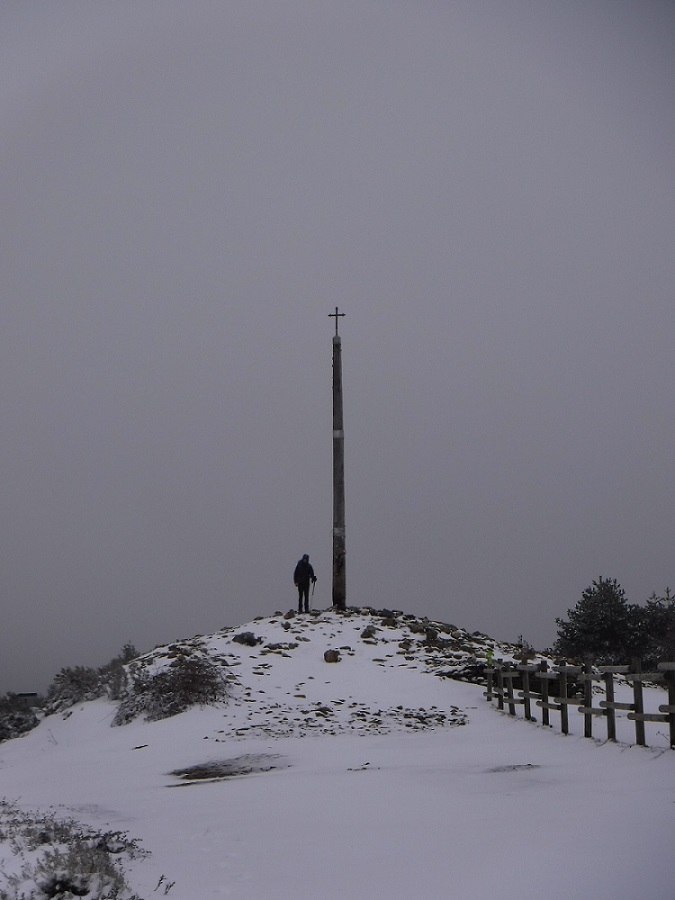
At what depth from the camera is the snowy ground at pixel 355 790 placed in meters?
7.20

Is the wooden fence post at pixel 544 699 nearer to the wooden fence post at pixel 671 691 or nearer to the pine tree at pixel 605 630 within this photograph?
the wooden fence post at pixel 671 691

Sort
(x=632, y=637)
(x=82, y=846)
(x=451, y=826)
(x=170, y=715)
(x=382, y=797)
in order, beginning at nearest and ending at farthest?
(x=82, y=846) < (x=451, y=826) < (x=382, y=797) < (x=170, y=715) < (x=632, y=637)

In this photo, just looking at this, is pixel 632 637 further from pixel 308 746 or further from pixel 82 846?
pixel 82 846

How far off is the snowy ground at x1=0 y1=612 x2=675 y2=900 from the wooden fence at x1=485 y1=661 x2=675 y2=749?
1.22ft

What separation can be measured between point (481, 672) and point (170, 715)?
26.1 ft

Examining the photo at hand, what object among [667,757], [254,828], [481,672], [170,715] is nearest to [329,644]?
[481,672]

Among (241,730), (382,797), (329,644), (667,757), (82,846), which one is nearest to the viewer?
(82,846)

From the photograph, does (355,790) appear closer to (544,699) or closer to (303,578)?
(544,699)

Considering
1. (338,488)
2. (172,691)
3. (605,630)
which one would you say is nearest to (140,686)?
(172,691)

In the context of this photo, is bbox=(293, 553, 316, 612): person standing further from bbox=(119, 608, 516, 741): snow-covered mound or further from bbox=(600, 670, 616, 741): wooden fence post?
bbox=(600, 670, 616, 741): wooden fence post

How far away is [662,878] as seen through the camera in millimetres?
6812

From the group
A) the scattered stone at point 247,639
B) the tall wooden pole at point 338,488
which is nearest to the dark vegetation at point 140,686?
the scattered stone at point 247,639

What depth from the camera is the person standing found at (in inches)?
1135

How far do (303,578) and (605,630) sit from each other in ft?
46.0
